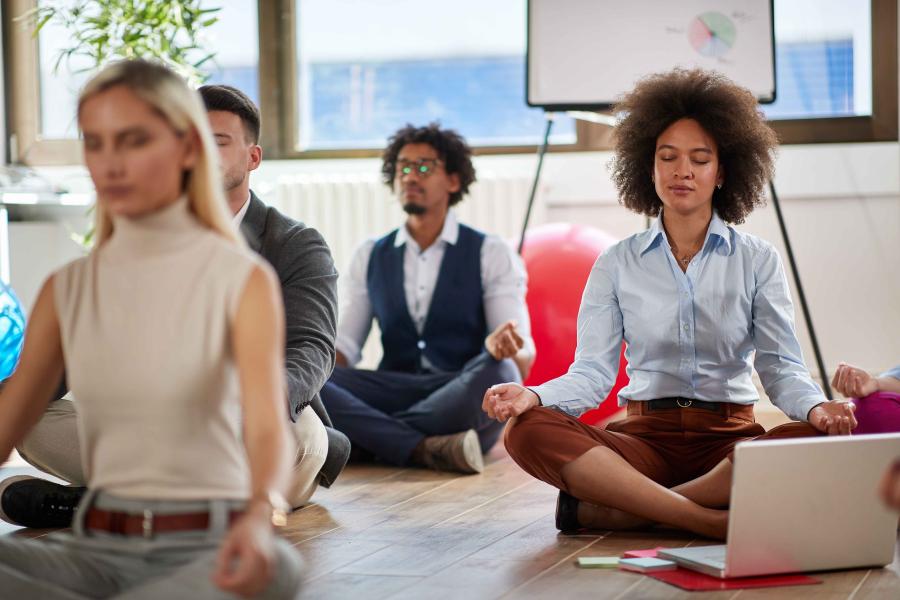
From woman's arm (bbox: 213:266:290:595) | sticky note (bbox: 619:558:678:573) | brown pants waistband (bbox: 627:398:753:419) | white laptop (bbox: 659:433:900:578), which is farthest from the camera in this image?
brown pants waistband (bbox: 627:398:753:419)

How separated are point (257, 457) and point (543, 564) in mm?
1090

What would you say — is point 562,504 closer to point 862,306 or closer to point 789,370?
point 789,370

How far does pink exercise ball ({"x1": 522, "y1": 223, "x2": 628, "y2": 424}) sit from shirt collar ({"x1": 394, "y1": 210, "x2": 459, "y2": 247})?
1.17ft

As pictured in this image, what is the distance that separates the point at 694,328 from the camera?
264 cm

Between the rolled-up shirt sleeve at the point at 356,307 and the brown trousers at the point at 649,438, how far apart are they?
1.43 metres

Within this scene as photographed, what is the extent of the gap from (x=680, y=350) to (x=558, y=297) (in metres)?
1.47

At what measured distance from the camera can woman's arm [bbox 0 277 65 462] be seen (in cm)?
146

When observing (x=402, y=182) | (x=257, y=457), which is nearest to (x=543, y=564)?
Answer: (x=257, y=457)

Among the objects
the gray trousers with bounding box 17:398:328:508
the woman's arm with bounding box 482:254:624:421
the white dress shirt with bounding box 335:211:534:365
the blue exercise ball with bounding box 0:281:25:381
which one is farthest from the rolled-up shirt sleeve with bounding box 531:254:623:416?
the blue exercise ball with bounding box 0:281:25:381

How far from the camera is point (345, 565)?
2.28m

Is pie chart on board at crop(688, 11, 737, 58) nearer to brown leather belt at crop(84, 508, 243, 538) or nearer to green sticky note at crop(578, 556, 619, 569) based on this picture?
green sticky note at crop(578, 556, 619, 569)

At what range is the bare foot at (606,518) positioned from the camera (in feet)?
8.32

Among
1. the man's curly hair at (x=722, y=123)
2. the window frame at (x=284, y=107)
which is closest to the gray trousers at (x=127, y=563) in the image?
the man's curly hair at (x=722, y=123)

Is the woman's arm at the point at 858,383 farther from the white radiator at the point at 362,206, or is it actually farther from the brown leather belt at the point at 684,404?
the white radiator at the point at 362,206
